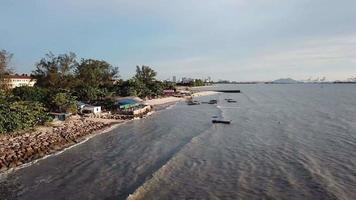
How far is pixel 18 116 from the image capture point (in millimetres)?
46219

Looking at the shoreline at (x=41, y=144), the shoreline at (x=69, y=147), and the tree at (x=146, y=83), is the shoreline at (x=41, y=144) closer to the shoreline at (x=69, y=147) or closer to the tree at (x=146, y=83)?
the shoreline at (x=69, y=147)

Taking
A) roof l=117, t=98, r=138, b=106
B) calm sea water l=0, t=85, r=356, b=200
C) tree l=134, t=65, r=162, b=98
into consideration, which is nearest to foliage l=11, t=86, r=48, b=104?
roof l=117, t=98, r=138, b=106

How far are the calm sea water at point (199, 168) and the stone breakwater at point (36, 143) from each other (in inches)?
77.0

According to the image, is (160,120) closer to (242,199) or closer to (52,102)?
(52,102)

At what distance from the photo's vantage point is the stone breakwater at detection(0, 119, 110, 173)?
3694 centimetres

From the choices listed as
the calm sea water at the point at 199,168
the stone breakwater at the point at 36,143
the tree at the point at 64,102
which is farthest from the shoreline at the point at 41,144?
the tree at the point at 64,102

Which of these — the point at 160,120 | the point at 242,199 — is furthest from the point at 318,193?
the point at 160,120

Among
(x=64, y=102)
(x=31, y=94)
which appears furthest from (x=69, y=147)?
(x=31, y=94)

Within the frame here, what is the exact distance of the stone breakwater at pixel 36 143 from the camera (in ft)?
121

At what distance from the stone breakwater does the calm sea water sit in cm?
196

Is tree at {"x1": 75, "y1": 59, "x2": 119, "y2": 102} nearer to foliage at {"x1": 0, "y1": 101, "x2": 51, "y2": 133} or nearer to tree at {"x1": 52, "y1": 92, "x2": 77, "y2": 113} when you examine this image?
tree at {"x1": 52, "y1": 92, "x2": 77, "y2": 113}

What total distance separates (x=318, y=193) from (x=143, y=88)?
97.5m

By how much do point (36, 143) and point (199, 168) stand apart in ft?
63.8

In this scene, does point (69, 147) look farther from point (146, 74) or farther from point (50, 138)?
point (146, 74)
